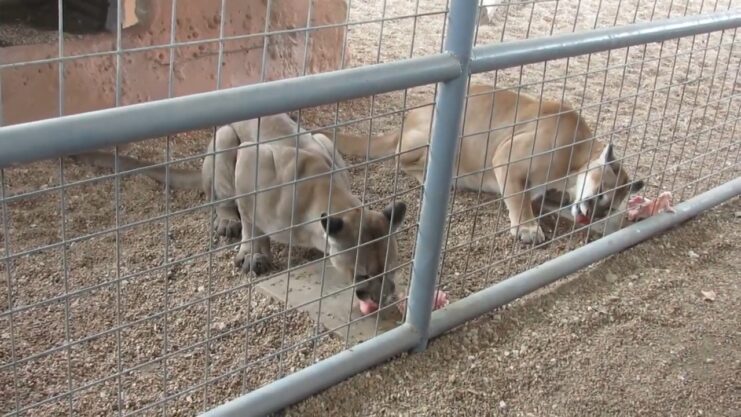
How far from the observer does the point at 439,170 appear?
120 inches

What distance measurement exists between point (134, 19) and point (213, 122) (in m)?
3.26

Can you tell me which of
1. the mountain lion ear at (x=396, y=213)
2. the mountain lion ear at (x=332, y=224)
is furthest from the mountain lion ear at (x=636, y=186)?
the mountain lion ear at (x=332, y=224)

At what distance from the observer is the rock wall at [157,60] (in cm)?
485

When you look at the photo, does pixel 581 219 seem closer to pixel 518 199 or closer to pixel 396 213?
pixel 518 199

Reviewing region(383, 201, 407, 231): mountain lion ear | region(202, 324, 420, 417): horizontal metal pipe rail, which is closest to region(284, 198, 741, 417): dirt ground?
region(202, 324, 420, 417): horizontal metal pipe rail

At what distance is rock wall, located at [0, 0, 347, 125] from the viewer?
4852 millimetres

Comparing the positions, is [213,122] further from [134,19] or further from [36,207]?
[134,19]

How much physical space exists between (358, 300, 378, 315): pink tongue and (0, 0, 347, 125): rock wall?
1700mm

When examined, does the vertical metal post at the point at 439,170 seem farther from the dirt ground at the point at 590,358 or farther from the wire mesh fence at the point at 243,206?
the dirt ground at the point at 590,358

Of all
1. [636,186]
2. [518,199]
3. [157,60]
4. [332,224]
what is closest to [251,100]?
[332,224]

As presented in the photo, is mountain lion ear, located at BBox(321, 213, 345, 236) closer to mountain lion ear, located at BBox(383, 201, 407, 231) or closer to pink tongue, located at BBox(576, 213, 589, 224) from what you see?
mountain lion ear, located at BBox(383, 201, 407, 231)

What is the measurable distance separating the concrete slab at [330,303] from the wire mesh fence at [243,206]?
0.04 ft

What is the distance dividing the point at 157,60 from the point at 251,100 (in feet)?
10.5

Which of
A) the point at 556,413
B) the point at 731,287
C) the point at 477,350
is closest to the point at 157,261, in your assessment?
the point at 477,350
